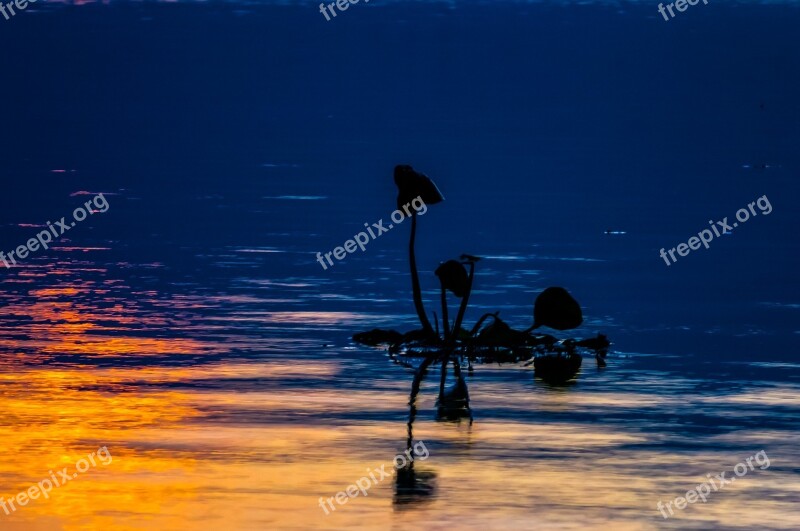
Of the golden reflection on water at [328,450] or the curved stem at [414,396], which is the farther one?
the curved stem at [414,396]

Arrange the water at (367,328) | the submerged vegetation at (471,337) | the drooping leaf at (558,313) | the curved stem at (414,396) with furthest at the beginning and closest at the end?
the drooping leaf at (558,313)
the submerged vegetation at (471,337)
the curved stem at (414,396)
the water at (367,328)

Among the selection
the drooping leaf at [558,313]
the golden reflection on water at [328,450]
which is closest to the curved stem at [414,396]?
the golden reflection on water at [328,450]

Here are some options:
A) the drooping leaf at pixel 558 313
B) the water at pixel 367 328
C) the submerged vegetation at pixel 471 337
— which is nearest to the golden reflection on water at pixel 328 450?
the water at pixel 367 328

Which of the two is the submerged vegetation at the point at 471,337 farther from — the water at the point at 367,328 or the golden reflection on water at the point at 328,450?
the golden reflection on water at the point at 328,450

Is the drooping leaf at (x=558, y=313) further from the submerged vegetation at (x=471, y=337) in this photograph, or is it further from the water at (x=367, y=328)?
the water at (x=367, y=328)

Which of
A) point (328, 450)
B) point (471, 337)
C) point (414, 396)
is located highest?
point (471, 337)

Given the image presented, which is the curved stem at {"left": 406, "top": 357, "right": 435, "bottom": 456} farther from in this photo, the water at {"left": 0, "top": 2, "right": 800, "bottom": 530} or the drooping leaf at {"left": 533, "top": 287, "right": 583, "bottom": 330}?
the drooping leaf at {"left": 533, "top": 287, "right": 583, "bottom": 330}

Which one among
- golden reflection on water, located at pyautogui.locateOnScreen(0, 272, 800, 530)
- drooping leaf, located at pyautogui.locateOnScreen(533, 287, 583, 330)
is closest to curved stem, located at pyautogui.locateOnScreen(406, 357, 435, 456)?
golden reflection on water, located at pyautogui.locateOnScreen(0, 272, 800, 530)

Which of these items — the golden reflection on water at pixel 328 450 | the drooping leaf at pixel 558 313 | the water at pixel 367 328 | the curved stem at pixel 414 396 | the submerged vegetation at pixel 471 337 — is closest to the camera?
the golden reflection on water at pixel 328 450

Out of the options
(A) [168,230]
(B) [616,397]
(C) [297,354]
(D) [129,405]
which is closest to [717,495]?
(B) [616,397]

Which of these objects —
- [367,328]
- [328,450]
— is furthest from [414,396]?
[367,328]

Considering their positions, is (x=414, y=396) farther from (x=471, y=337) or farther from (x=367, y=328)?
(x=367, y=328)

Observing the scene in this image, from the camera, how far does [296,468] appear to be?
13812 mm

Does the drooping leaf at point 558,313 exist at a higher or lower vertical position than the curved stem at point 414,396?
higher
